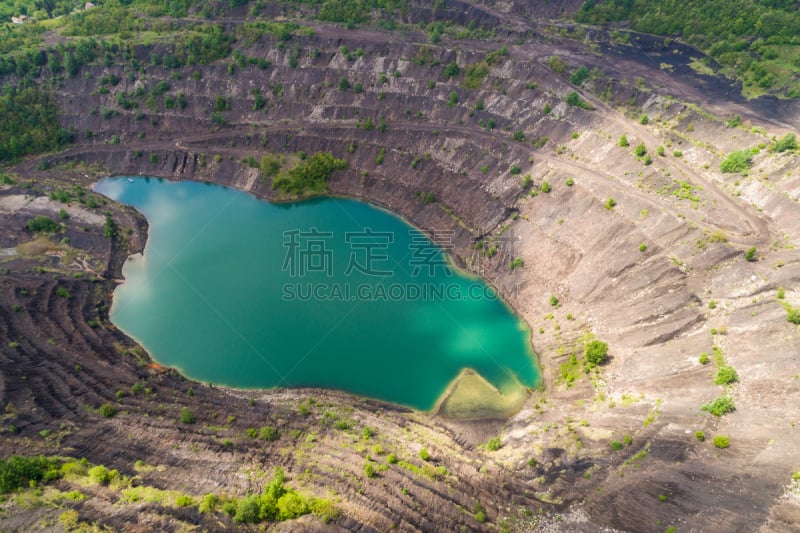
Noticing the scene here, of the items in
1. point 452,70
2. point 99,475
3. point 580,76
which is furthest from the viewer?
point 452,70

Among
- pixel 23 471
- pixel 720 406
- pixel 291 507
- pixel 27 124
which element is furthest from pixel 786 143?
pixel 27 124

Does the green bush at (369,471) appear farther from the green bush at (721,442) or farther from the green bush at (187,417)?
the green bush at (721,442)

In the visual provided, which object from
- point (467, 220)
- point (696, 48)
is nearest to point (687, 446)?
point (467, 220)

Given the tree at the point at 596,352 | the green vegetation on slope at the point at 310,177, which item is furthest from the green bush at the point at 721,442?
the green vegetation on slope at the point at 310,177

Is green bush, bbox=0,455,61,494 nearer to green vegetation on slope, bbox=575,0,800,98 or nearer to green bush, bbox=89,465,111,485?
green bush, bbox=89,465,111,485

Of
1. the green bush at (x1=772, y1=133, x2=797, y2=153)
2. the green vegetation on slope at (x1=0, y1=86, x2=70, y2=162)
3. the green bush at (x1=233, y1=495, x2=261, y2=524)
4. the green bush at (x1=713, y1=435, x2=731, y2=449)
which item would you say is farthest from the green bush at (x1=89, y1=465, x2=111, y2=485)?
the green vegetation on slope at (x1=0, y1=86, x2=70, y2=162)

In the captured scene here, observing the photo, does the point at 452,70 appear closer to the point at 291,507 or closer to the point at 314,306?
the point at 314,306
